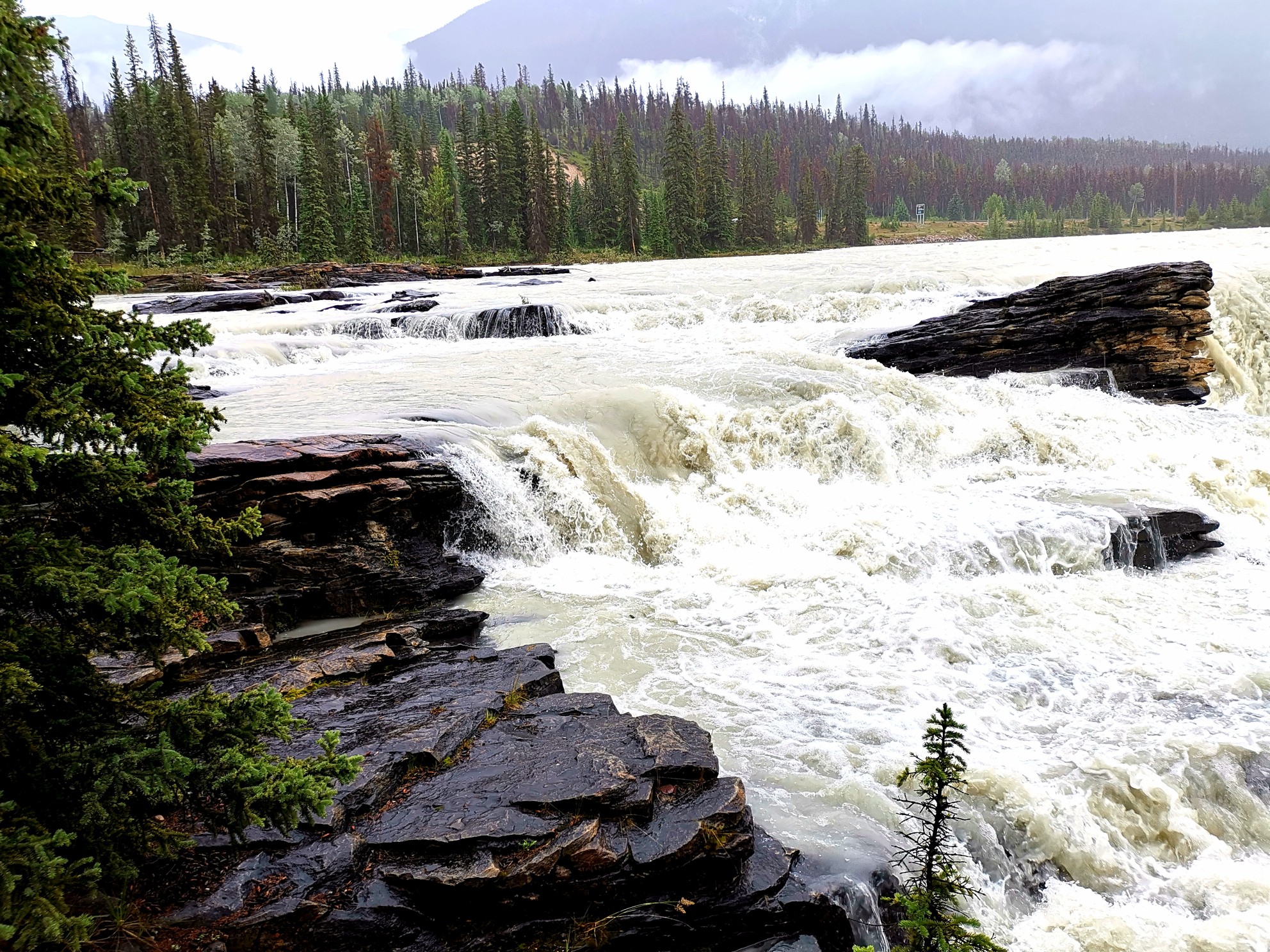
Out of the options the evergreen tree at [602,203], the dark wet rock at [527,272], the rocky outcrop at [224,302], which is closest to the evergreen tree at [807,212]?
the evergreen tree at [602,203]

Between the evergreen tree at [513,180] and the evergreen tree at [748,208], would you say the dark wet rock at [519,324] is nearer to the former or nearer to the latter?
the evergreen tree at [513,180]

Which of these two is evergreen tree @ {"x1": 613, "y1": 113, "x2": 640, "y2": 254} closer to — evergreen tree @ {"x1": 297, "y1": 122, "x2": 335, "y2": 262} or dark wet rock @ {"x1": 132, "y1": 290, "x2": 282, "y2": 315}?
evergreen tree @ {"x1": 297, "y1": 122, "x2": 335, "y2": 262}

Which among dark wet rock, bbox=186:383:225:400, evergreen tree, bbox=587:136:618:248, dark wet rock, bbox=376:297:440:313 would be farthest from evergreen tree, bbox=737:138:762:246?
dark wet rock, bbox=186:383:225:400

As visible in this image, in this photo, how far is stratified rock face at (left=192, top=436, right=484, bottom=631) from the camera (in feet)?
28.2

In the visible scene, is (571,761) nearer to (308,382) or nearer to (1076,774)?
(1076,774)

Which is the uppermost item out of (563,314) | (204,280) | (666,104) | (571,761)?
(666,104)

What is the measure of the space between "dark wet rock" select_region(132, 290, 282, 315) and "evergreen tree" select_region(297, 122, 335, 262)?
2857cm

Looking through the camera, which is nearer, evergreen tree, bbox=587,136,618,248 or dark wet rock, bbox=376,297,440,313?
dark wet rock, bbox=376,297,440,313

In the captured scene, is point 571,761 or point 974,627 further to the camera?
point 974,627

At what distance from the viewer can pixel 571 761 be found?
523 centimetres

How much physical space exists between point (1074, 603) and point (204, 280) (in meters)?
45.6

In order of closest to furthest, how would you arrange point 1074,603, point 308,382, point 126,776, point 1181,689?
point 126,776 < point 1181,689 < point 1074,603 < point 308,382

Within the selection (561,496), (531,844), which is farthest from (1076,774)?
(561,496)

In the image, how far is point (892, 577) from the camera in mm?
10367
